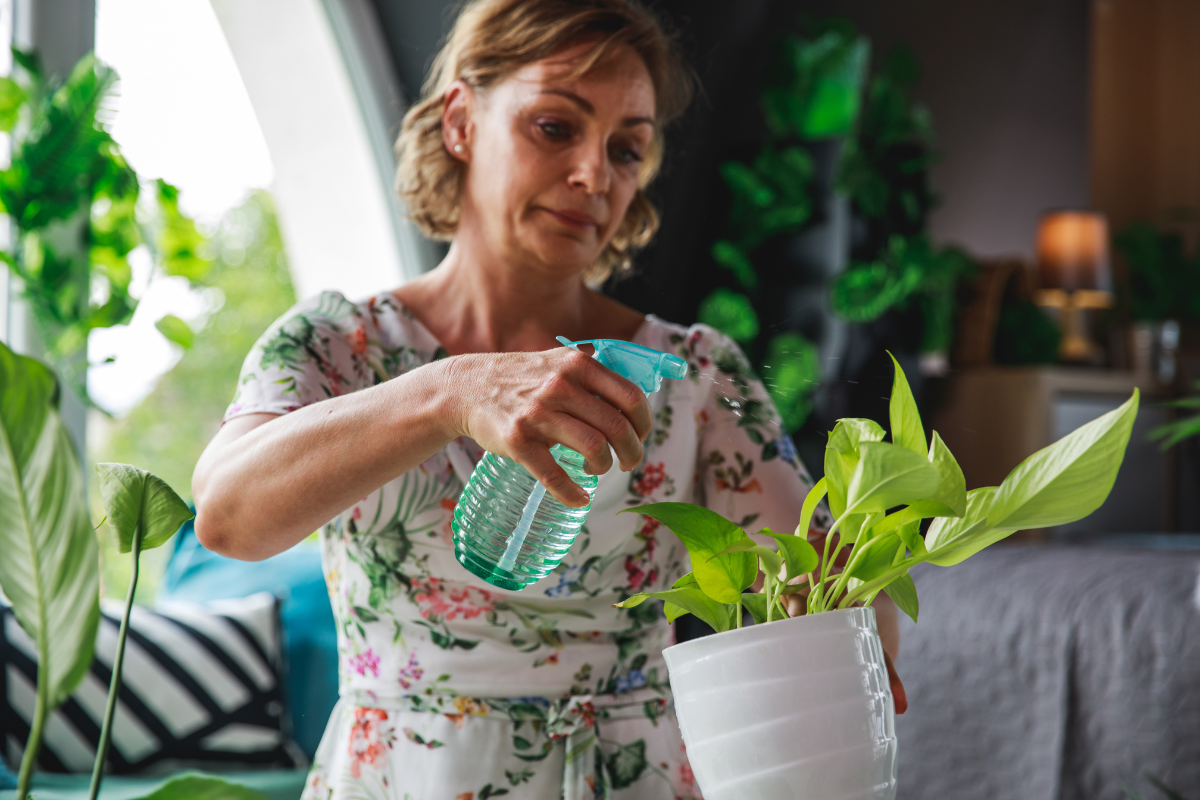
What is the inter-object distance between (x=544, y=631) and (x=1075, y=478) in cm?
50

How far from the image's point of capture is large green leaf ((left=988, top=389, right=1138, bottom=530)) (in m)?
0.39

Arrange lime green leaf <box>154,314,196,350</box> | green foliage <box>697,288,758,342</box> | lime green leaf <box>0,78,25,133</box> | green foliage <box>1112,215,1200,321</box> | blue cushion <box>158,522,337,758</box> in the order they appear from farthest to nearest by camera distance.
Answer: green foliage <box>1112,215,1200,321</box>
green foliage <box>697,288,758,342</box>
blue cushion <box>158,522,337,758</box>
lime green leaf <box>154,314,196,350</box>
lime green leaf <box>0,78,25,133</box>

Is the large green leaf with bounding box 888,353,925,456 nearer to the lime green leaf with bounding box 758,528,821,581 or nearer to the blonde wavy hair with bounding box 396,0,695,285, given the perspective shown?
the lime green leaf with bounding box 758,528,821,581

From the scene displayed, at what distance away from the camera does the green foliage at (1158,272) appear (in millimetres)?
3811

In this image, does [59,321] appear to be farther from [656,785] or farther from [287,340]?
[656,785]

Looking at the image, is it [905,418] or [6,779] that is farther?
[6,779]

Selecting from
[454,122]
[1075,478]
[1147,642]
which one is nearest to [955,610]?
[1147,642]

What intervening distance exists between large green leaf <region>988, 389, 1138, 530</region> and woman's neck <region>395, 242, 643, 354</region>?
0.50 meters

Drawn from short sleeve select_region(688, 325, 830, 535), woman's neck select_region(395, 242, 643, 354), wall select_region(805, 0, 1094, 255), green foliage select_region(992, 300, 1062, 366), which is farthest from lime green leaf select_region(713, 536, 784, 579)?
wall select_region(805, 0, 1094, 255)

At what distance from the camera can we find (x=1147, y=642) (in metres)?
1.58

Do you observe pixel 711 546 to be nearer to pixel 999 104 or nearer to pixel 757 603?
pixel 757 603

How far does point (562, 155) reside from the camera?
78 centimetres

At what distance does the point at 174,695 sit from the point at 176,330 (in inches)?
22.8

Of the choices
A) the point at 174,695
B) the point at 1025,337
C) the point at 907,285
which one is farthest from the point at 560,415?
the point at 1025,337
